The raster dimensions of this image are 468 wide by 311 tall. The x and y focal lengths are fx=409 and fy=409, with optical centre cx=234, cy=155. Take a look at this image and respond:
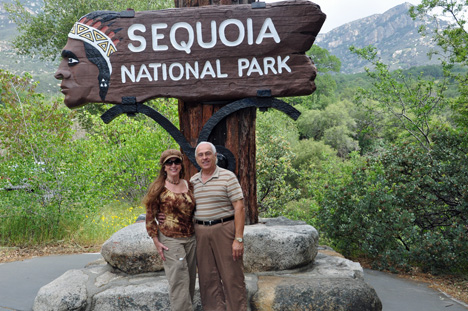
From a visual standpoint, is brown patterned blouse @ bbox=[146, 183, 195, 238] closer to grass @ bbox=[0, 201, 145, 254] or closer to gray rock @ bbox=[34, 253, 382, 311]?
gray rock @ bbox=[34, 253, 382, 311]

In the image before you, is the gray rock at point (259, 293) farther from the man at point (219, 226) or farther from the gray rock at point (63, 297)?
the man at point (219, 226)

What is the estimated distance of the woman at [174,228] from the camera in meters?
3.12

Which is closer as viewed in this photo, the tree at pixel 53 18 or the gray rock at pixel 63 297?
the gray rock at pixel 63 297

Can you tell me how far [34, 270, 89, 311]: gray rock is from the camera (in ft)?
11.8

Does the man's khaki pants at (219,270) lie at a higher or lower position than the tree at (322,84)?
lower

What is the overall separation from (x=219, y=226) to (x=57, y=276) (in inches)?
117

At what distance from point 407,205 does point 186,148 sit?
424 cm

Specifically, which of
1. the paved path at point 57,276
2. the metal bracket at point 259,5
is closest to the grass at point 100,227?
the paved path at point 57,276

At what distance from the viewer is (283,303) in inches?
140

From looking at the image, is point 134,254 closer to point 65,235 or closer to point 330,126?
point 65,235

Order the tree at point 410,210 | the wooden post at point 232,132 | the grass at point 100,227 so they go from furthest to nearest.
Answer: the grass at point 100,227 < the tree at point 410,210 < the wooden post at point 232,132

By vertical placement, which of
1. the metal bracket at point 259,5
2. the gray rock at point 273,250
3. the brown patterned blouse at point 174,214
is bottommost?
the gray rock at point 273,250

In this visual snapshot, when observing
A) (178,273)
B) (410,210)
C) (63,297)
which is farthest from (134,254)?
(410,210)

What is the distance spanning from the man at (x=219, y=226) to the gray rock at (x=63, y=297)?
1253mm
